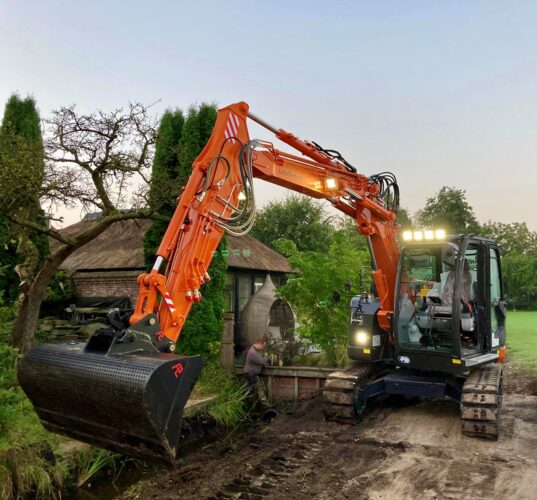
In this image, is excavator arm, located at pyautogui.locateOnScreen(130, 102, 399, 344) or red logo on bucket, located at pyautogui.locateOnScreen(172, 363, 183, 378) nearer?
red logo on bucket, located at pyautogui.locateOnScreen(172, 363, 183, 378)

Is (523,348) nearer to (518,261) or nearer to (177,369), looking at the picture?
(177,369)

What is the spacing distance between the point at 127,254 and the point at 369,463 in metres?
9.57

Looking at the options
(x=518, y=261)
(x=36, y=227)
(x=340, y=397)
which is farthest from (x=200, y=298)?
(x=518, y=261)

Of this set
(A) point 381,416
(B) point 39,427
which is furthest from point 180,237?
(A) point 381,416

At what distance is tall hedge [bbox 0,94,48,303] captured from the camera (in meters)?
8.25

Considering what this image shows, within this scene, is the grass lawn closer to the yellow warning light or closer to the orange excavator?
the orange excavator

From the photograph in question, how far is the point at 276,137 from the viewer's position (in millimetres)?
6578

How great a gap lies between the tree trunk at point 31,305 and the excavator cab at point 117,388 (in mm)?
4946

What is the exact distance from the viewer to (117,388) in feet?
12.4

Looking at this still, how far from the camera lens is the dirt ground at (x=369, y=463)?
5.19 m

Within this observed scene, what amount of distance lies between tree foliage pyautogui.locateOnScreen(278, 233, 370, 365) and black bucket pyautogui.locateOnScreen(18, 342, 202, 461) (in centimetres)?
713

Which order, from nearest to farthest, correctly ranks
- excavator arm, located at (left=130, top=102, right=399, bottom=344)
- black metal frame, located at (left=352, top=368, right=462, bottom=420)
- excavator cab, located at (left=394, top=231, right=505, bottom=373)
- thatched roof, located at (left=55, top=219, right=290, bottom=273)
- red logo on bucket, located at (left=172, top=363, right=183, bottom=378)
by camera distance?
red logo on bucket, located at (left=172, top=363, right=183, bottom=378)
excavator arm, located at (left=130, top=102, right=399, bottom=344)
excavator cab, located at (left=394, top=231, right=505, bottom=373)
black metal frame, located at (left=352, top=368, right=462, bottom=420)
thatched roof, located at (left=55, top=219, right=290, bottom=273)

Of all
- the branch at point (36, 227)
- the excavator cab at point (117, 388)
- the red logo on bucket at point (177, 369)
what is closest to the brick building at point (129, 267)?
the branch at point (36, 227)

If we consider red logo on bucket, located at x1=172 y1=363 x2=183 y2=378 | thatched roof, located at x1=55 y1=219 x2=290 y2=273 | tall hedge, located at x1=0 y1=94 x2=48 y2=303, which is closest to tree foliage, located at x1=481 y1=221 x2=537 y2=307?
thatched roof, located at x1=55 y1=219 x2=290 y2=273
